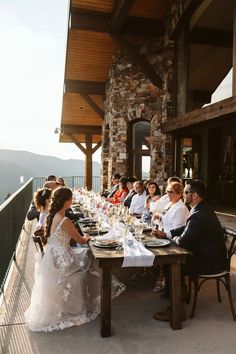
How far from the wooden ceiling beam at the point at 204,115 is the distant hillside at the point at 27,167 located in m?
61.6

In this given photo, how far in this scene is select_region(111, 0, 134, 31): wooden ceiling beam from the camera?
24.2 ft

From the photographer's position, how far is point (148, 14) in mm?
8492

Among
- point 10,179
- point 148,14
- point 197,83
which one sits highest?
point 148,14

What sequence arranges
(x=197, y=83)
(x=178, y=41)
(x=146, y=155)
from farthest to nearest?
(x=197, y=83) < (x=146, y=155) < (x=178, y=41)

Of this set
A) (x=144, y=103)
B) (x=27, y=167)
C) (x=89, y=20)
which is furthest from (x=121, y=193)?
(x=27, y=167)

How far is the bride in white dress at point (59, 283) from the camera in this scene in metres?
3.21

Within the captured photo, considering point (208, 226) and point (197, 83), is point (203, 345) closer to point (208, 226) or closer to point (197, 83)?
point (208, 226)

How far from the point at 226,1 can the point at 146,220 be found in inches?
233

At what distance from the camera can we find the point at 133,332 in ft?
10.1

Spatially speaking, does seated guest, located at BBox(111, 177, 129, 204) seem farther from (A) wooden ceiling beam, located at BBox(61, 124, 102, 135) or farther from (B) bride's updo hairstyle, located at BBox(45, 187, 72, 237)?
(A) wooden ceiling beam, located at BBox(61, 124, 102, 135)

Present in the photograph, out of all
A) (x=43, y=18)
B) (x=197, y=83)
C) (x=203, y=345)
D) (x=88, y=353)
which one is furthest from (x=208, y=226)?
(x=197, y=83)

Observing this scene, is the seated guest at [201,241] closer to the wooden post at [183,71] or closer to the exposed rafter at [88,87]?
the wooden post at [183,71]

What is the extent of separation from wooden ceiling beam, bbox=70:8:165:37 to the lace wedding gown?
20.1 ft

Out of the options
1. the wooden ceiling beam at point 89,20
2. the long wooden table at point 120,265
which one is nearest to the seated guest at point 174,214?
the long wooden table at point 120,265
